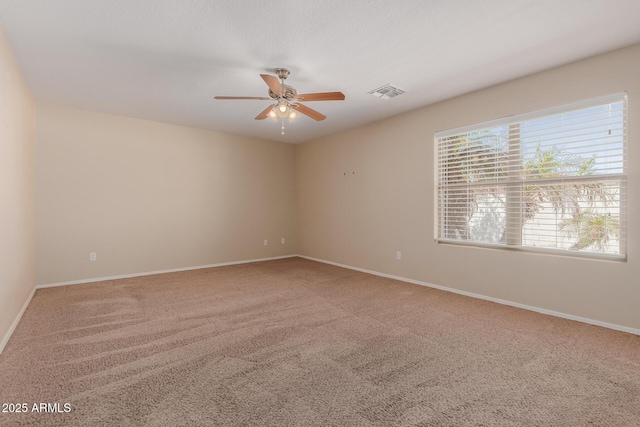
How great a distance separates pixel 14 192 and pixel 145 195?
1.95 metres

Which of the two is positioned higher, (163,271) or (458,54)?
(458,54)

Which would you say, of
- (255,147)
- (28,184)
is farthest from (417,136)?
(28,184)

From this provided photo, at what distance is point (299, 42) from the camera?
2480 millimetres

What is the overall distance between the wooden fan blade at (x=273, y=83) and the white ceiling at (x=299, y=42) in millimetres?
297

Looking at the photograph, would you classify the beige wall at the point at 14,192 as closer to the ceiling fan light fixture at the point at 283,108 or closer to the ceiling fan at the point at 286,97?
the ceiling fan at the point at 286,97

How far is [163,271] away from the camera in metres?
4.91

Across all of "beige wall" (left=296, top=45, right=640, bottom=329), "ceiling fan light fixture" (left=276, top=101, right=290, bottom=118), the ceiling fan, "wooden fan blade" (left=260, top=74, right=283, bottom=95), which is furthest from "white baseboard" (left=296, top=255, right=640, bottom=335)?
"wooden fan blade" (left=260, top=74, right=283, bottom=95)

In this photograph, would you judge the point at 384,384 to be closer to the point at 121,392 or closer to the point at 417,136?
the point at 121,392

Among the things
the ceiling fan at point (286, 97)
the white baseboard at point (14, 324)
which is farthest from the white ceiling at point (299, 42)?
the white baseboard at point (14, 324)

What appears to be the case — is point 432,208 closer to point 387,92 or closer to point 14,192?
point 387,92

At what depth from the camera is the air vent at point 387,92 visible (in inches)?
135

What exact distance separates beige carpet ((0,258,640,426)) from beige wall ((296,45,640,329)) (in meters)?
0.34

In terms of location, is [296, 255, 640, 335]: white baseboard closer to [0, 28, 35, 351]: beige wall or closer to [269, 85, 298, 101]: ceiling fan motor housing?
[269, 85, 298, 101]: ceiling fan motor housing

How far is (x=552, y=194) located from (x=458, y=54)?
175 cm
